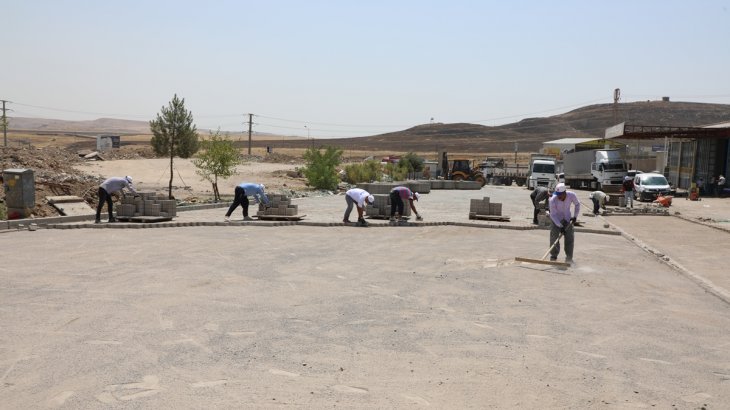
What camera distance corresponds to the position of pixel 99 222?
618 inches

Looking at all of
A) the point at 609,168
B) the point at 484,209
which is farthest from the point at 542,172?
the point at 484,209

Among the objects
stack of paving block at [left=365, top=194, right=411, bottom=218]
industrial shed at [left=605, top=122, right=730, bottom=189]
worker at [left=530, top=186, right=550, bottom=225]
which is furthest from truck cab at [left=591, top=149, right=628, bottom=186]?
stack of paving block at [left=365, top=194, right=411, bottom=218]

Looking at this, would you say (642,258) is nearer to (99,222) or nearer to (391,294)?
(391,294)

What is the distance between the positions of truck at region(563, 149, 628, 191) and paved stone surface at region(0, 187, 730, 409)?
26.4 metres

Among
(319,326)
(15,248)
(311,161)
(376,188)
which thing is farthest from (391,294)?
(311,161)

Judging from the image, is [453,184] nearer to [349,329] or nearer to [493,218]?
[493,218]

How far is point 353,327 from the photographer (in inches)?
270

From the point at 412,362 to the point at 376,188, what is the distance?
20.7 m

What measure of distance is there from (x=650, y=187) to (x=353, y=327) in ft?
88.4

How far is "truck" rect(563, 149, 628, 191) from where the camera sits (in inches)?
1467

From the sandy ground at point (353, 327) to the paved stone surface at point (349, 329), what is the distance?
0.03m

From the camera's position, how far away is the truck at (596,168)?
37250 mm

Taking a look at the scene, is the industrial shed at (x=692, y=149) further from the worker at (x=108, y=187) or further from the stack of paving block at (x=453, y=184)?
the worker at (x=108, y=187)

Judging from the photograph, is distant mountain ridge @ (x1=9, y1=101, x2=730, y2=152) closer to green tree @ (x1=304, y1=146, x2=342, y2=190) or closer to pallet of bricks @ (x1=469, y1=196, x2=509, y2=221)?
green tree @ (x1=304, y1=146, x2=342, y2=190)
